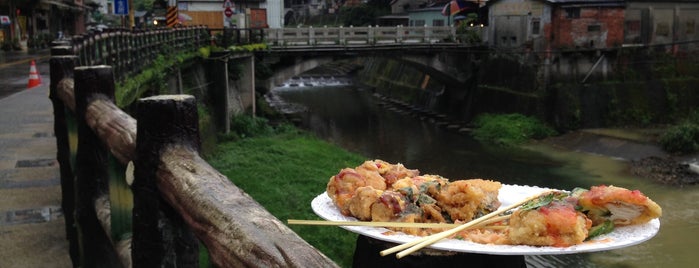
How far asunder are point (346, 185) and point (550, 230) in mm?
910

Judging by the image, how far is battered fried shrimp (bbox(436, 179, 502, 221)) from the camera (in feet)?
9.25

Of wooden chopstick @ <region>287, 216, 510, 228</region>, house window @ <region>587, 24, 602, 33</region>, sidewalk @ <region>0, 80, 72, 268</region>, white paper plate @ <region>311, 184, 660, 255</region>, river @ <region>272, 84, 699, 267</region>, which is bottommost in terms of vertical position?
river @ <region>272, 84, 699, 267</region>

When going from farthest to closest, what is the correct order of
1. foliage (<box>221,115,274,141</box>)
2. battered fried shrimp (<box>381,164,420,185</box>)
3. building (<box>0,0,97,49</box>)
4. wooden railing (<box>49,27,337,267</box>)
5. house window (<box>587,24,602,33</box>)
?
building (<box>0,0,97,49</box>)
house window (<box>587,24,602,33</box>)
foliage (<box>221,115,274,141</box>)
battered fried shrimp (<box>381,164,420,185</box>)
wooden railing (<box>49,27,337,267</box>)

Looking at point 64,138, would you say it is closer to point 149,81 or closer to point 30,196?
point 30,196

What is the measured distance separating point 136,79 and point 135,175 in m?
10.3

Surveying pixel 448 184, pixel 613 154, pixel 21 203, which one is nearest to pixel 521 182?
pixel 613 154

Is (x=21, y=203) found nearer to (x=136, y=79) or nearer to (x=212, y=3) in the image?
(x=136, y=79)

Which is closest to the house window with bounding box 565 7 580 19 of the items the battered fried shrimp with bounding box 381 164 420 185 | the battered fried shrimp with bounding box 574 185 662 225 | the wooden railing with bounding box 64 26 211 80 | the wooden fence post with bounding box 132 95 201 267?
the wooden railing with bounding box 64 26 211 80

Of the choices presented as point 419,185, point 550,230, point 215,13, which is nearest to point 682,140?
point 419,185

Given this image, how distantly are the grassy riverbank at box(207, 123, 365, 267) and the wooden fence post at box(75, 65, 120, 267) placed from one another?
6423 millimetres

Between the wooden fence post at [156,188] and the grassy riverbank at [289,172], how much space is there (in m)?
8.15

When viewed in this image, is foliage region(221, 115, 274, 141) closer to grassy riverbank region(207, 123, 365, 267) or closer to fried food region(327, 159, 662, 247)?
grassy riverbank region(207, 123, 365, 267)

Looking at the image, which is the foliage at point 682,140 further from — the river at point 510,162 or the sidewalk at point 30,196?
the sidewalk at point 30,196

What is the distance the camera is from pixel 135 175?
2.79 metres
